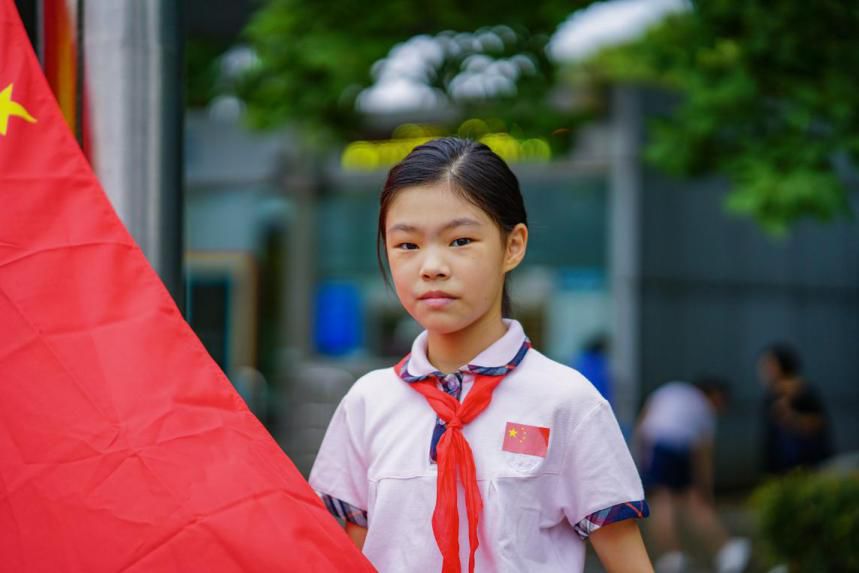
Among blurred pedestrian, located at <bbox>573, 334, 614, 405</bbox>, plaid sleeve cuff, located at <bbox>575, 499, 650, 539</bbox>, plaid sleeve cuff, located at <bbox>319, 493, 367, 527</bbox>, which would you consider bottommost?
blurred pedestrian, located at <bbox>573, 334, 614, 405</bbox>

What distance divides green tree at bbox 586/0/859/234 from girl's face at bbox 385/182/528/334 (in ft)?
12.2

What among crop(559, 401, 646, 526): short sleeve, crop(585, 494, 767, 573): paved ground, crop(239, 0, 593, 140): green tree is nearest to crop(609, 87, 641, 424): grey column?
crop(585, 494, 767, 573): paved ground

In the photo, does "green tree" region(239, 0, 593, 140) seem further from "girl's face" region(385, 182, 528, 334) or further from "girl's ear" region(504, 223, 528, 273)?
"girl's face" region(385, 182, 528, 334)

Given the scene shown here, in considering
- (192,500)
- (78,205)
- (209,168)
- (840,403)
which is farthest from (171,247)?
(840,403)

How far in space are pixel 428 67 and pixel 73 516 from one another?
599 centimetres

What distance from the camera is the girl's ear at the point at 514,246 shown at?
8.13 feet

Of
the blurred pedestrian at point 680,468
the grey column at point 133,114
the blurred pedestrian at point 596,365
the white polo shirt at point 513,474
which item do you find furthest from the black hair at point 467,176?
the blurred pedestrian at point 596,365

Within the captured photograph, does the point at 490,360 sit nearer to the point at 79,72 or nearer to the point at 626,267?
the point at 79,72

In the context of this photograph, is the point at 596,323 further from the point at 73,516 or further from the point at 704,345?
the point at 73,516

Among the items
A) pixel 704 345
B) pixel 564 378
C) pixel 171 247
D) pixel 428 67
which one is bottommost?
pixel 704 345

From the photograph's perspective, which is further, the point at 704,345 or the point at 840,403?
the point at 840,403

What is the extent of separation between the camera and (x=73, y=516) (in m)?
2.15

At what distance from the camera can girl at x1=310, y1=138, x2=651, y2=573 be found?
91.6 inches

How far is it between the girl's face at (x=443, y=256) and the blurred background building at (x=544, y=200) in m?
3.78
